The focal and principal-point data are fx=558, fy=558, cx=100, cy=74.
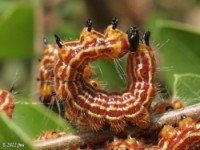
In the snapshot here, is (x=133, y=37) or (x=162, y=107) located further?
(x=162, y=107)

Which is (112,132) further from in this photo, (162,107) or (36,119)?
(36,119)

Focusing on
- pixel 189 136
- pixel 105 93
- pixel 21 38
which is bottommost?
pixel 189 136

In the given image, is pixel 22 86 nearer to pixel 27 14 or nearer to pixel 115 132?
pixel 27 14

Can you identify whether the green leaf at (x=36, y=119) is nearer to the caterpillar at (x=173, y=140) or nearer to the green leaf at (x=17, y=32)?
the caterpillar at (x=173, y=140)

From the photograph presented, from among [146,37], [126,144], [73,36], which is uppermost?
[73,36]

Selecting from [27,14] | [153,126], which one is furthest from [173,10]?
[153,126]

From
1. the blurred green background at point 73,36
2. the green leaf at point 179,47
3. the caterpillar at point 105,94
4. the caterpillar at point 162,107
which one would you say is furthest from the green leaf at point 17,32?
the caterpillar at point 162,107

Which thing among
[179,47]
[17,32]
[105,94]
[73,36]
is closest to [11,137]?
[105,94]
